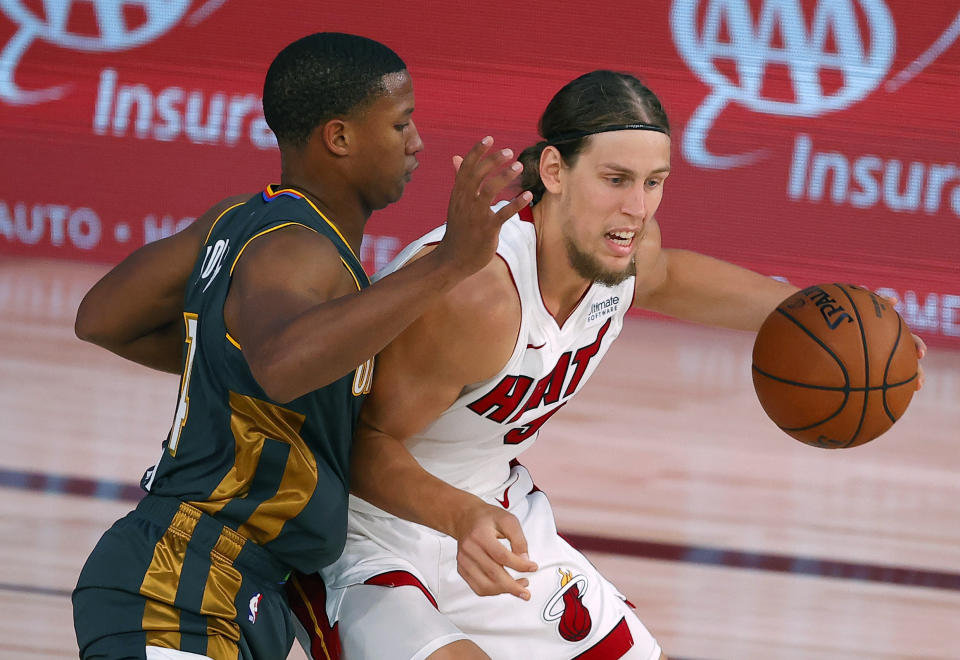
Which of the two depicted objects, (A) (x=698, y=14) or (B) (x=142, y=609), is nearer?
(B) (x=142, y=609)

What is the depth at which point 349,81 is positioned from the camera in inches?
98.7

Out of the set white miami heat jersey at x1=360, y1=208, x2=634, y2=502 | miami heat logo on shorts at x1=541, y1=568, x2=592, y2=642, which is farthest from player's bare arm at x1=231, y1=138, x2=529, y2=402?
miami heat logo on shorts at x1=541, y1=568, x2=592, y2=642

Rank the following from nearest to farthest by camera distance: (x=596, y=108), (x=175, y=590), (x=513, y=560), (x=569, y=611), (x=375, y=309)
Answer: (x=375, y=309) < (x=513, y=560) < (x=175, y=590) < (x=596, y=108) < (x=569, y=611)

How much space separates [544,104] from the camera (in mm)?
8023

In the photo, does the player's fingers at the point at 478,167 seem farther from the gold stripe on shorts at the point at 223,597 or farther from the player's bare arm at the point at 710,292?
the player's bare arm at the point at 710,292

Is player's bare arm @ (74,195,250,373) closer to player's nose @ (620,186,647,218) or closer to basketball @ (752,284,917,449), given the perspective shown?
player's nose @ (620,186,647,218)

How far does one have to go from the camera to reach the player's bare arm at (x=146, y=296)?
→ 261 cm

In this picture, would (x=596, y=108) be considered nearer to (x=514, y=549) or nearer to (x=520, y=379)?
(x=520, y=379)

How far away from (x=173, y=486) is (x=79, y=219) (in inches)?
249

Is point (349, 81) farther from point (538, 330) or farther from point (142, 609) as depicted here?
point (142, 609)

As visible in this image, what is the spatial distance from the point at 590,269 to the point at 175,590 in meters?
1.12

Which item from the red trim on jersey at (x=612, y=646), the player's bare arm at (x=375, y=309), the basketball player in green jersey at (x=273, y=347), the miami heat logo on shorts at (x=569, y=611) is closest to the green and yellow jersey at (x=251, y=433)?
the basketball player in green jersey at (x=273, y=347)

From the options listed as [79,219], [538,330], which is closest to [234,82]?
[79,219]

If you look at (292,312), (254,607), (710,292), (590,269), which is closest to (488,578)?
(254,607)
